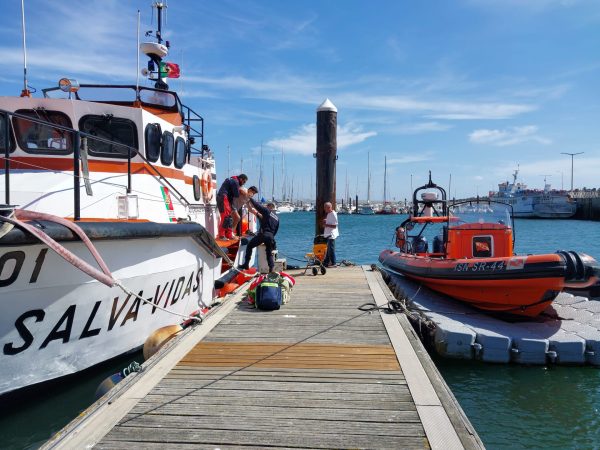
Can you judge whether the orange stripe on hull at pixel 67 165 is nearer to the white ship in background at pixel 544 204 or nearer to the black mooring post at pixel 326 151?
the black mooring post at pixel 326 151

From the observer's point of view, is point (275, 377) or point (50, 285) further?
point (50, 285)

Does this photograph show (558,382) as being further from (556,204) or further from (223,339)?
(556,204)

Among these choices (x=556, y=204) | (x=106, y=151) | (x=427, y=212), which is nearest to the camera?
(x=106, y=151)

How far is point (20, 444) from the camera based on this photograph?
4621mm

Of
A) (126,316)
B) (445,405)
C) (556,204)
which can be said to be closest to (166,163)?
(126,316)

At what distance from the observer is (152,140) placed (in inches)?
298

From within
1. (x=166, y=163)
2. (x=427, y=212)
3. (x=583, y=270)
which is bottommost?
(x=583, y=270)

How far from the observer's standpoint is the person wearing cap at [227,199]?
1002cm

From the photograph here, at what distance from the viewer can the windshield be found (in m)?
8.99

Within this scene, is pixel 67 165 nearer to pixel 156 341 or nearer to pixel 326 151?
pixel 156 341

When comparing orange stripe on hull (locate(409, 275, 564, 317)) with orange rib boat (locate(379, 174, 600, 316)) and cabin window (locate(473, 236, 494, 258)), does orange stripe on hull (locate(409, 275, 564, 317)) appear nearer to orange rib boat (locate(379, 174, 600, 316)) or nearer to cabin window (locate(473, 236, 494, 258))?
orange rib boat (locate(379, 174, 600, 316))

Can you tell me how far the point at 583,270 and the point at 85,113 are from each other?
298 inches

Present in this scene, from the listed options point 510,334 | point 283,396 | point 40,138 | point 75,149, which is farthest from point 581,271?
point 40,138

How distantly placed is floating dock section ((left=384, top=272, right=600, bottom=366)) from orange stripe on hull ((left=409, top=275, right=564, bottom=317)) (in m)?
0.21
